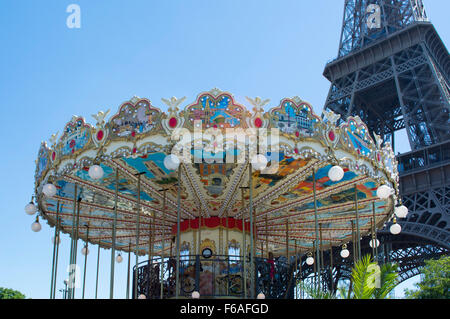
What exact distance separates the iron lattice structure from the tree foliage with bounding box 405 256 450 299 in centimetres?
1196

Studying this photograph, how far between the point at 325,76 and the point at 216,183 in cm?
3797

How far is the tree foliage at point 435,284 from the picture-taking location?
21.2 m

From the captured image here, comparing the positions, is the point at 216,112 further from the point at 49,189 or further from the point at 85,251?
the point at 85,251

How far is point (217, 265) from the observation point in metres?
15.6

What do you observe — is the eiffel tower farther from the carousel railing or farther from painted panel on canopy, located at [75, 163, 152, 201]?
painted panel on canopy, located at [75, 163, 152, 201]

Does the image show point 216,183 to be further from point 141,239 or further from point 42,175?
point 141,239

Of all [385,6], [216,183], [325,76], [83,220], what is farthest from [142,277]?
[385,6]

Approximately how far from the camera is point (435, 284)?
22656 millimetres

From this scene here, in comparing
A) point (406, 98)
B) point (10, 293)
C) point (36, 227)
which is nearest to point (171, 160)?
point (36, 227)

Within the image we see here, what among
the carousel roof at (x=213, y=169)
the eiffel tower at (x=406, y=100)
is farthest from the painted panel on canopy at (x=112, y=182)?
the eiffel tower at (x=406, y=100)

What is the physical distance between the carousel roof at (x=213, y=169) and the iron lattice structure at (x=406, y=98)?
21.4m

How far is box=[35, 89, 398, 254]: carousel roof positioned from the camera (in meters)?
11.9

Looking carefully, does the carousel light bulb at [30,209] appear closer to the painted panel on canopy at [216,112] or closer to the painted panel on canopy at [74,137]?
the painted panel on canopy at [74,137]

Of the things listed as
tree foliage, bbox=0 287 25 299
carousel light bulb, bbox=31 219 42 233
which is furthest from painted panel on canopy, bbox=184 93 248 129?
tree foliage, bbox=0 287 25 299
